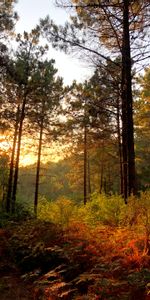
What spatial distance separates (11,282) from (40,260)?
792 millimetres

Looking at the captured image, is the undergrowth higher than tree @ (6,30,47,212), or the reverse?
tree @ (6,30,47,212)

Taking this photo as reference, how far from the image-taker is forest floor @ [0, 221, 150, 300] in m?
4.57

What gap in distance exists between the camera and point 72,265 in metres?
6.14

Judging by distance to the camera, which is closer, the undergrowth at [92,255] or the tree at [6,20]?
the undergrowth at [92,255]

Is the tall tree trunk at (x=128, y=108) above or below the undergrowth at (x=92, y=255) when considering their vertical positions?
above

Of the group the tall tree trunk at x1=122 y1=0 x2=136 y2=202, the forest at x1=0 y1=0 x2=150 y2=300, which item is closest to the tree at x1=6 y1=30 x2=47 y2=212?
the forest at x1=0 y1=0 x2=150 y2=300

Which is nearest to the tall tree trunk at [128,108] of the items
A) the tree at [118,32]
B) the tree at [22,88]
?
Result: the tree at [118,32]

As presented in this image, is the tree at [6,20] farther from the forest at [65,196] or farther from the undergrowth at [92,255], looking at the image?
the undergrowth at [92,255]

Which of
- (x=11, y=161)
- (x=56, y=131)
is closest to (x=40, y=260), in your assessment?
(x=11, y=161)

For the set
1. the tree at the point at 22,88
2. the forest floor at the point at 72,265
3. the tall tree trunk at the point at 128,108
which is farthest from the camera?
the tree at the point at 22,88

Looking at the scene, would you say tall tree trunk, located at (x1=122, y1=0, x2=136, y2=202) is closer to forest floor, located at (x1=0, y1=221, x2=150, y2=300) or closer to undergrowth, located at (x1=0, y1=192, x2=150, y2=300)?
undergrowth, located at (x1=0, y1=192, x2=150, y2=300)

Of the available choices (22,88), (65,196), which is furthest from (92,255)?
(22,88)

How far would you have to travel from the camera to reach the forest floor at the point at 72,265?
4574mm

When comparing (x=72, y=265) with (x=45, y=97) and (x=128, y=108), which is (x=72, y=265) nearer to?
(x=128, y=108)
